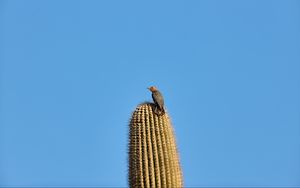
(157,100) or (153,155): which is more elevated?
(157,100)

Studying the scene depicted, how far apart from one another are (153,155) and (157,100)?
1.17m

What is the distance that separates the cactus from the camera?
2438 cm

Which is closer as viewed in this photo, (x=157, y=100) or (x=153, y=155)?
(x=153, y=155)

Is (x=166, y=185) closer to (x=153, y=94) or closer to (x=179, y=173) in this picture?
(x=179, y=173)

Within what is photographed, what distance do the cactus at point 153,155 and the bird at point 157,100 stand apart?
18 cm

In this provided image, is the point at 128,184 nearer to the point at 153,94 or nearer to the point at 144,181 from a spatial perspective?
the point at 144,181

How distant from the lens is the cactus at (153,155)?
2438 cm

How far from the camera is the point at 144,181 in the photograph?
24.3 meters

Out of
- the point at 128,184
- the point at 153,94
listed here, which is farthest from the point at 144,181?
the point at 153,94

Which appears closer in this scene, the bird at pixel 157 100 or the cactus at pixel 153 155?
the cactus at pixel 153 155

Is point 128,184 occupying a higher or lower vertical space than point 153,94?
lower

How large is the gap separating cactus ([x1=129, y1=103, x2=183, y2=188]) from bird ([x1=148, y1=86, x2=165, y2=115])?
176 mm

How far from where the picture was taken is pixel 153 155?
80.4 feet

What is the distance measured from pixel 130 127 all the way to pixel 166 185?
1196mm
